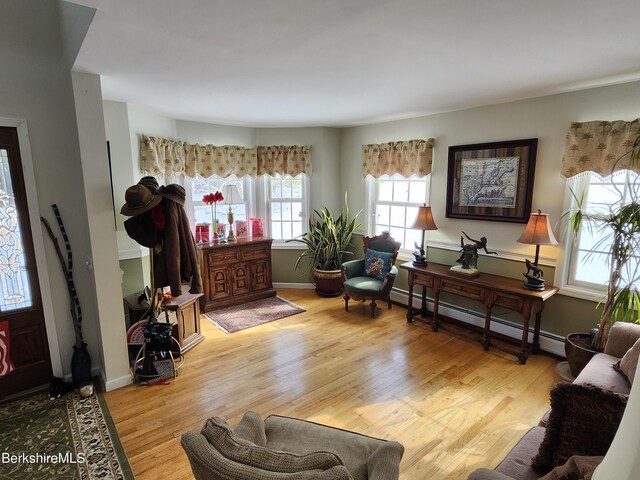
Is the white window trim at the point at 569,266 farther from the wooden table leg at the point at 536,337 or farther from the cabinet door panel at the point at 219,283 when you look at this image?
the cabinet door panel at the point at 219,283

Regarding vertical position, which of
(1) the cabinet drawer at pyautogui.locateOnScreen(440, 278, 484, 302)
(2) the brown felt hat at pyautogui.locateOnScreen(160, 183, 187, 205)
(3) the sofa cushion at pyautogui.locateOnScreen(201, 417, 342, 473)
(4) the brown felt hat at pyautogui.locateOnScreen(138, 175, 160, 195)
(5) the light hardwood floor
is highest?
(4) the brown felt hat at pyautogui.locateOnScreen(138, 175, 160, 195)

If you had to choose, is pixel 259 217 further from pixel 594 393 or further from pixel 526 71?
pixel 594 393

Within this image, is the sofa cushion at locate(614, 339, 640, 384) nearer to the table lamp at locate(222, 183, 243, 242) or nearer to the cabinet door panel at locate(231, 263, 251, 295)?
the cabinet door panel at locate(231, 263, 251, 295)

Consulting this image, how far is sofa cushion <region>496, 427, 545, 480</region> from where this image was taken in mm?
1440

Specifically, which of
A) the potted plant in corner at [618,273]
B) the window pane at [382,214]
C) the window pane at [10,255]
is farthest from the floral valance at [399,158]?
the window pane at [10,255]

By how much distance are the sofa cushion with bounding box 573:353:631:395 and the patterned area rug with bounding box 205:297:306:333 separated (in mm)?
2941

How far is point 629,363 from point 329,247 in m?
3.34

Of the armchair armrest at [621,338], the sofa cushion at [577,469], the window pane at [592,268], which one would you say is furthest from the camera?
the window pane at [592,268]

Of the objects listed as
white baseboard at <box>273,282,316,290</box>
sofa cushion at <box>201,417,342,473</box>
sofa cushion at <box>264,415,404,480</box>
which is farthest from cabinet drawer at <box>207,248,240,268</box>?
sofa cushion at <box>201,417,342,473</box>

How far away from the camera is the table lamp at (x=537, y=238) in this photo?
301 centimetres

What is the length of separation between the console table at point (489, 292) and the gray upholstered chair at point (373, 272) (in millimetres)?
297

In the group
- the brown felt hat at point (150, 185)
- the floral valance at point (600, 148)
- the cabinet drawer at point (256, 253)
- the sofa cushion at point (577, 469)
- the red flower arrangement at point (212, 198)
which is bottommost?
the sofa cushion at point (577, 469)

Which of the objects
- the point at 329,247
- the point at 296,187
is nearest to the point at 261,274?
the point at 329,247

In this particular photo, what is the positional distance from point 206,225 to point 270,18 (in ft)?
10.6
